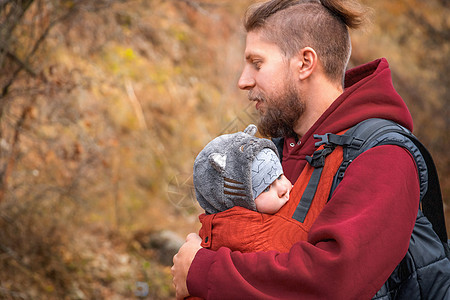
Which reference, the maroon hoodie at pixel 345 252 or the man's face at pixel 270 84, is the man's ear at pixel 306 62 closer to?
the man's face at pixel 270 84

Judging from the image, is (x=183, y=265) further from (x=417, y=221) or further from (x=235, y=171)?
(x=417, y=221)

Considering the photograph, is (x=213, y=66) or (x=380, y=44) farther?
(x=380, y=44)

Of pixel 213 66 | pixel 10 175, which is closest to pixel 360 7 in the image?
pixel 10 175

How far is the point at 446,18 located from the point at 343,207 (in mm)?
9907

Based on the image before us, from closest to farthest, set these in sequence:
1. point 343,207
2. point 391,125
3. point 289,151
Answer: point 343,207, point 391,125, point 289,151

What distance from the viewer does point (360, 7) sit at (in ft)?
7.47

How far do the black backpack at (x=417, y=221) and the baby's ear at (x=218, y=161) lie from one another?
326 millimetres

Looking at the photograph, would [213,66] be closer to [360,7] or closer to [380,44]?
[380,44]

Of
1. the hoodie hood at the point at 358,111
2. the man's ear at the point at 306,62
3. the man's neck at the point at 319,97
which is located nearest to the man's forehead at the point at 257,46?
the man's ear at the point at 306,62

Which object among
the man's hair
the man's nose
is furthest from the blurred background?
the man's nose

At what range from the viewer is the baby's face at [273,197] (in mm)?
1866

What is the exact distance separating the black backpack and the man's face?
0.38 meters

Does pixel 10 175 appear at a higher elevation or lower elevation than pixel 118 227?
higher

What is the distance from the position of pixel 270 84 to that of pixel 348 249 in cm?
88
